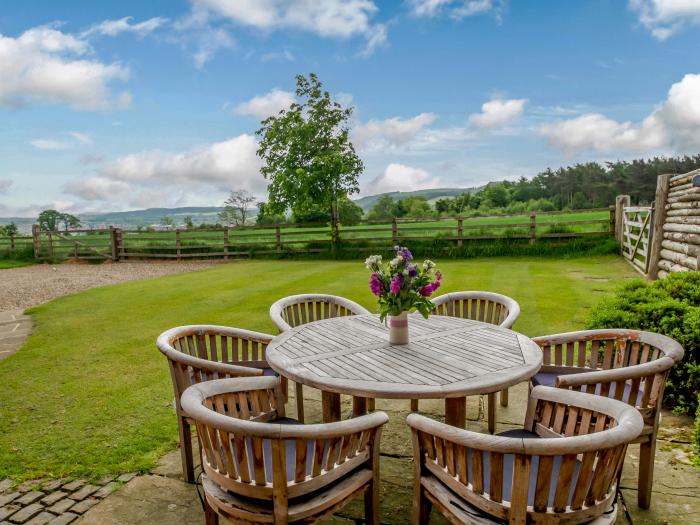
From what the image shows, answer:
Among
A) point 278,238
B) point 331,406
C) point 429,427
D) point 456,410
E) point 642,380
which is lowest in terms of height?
point 331,406

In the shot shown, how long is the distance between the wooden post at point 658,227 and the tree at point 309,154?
9.01 m

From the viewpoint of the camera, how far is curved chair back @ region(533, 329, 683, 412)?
200 cm

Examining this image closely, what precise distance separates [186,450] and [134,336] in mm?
3702

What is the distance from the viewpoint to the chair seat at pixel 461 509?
144 centimetres

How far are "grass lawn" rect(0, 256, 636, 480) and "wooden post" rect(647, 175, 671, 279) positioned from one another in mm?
566

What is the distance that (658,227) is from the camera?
8.12m

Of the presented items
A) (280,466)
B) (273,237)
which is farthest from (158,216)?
(280,466)

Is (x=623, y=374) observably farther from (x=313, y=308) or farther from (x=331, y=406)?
(x=313, y=308)

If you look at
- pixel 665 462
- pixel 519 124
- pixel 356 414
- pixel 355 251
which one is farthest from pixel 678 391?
pixel 355 251

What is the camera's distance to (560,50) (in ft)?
39.4

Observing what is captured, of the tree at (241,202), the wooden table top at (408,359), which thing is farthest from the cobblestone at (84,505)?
the tree at (241,202)

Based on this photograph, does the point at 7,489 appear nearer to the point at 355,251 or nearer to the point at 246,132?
the point at 355,251

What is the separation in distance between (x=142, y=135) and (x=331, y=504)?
11795 mm

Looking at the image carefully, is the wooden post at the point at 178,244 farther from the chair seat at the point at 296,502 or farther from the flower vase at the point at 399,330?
the chair seat at the point at 296,502
